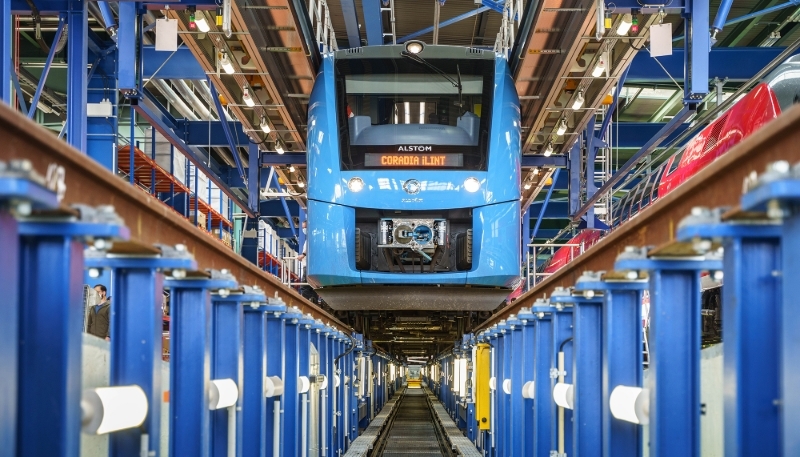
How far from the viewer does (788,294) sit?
207cm

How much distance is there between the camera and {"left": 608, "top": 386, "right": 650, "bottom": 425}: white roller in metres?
Result: 3.21

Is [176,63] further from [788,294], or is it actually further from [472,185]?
[788,294]

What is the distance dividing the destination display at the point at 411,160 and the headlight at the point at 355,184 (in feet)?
0.67

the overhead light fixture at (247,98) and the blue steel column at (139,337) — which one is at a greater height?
the overhead light fixture at (247,98)

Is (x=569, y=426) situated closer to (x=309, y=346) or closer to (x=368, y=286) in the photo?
(x=309, y=346)

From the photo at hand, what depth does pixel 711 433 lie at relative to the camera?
11.6 feet

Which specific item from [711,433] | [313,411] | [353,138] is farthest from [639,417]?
[353,138]

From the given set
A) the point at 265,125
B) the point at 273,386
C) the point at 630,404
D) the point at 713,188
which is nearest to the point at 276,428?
the point at 273,386

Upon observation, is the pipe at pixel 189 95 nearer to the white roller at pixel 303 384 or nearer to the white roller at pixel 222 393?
the white roller at pixel 303 384

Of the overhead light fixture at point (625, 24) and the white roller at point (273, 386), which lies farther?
the overhead light fixture at point (625, 24)

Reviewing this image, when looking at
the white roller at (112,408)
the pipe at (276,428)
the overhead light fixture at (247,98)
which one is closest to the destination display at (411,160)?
the overhead light fixture at (247,98)

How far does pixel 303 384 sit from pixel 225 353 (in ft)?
7.22

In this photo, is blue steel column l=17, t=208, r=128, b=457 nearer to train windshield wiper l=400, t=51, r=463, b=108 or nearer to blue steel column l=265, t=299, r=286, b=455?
blue steel column l=265, t=299, r=286, b=455

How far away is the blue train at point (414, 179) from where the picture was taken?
27.9 ft
